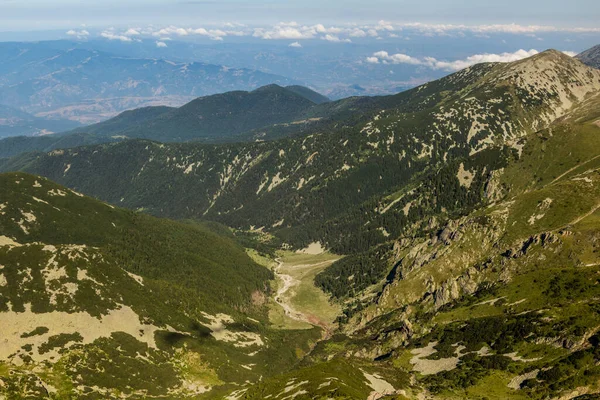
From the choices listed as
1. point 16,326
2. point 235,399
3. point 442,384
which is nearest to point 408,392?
point 442,384

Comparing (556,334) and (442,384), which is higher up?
(556,334)

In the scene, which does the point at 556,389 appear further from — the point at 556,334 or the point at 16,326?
the point at 16,326

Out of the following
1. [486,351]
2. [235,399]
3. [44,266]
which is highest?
[44,266]

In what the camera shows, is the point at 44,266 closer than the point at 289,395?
No

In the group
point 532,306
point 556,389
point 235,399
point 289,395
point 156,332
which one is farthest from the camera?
point 156,332

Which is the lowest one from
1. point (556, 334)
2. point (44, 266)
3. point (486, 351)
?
point (486, 351)

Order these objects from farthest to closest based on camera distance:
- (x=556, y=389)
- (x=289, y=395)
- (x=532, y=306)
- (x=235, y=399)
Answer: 1. (x=532, y=306)
2. (x=235, y=399)
3. (x=289, y=395)
4. (x=556, y=389)

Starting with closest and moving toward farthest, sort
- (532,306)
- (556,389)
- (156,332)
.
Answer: (556,389)
(532,306)
(156,332)

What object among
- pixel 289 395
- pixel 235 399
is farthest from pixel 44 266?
pixel 289 395

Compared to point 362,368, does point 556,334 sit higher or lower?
higher

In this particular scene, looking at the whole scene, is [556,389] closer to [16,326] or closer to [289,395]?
[289,395]
